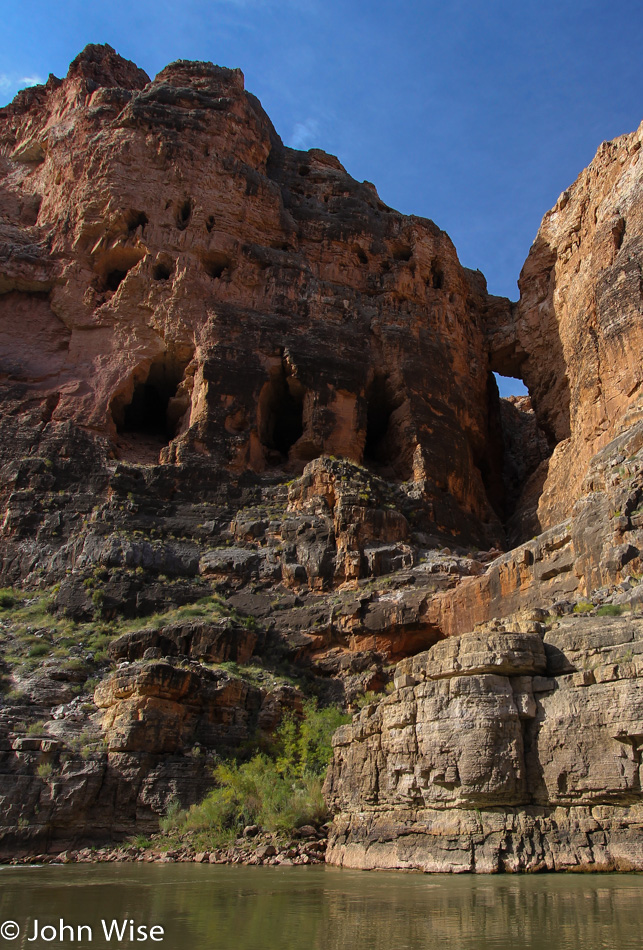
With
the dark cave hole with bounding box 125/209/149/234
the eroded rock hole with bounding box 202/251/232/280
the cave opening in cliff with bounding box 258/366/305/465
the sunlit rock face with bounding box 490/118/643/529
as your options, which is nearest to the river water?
the sunlit rock face with bounding box 490/118/643/529

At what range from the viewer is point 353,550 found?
97.8 ft

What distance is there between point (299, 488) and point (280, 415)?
8382mm

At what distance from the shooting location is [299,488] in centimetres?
3359

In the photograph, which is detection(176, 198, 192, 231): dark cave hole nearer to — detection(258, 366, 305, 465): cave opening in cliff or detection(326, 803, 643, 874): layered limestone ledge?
detection(258, 366, 305, 465): cave opening in cliff

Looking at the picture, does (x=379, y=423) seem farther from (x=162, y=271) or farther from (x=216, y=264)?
(x=162, y=271)

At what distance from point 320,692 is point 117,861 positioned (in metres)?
9.37

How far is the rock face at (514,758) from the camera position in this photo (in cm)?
1027

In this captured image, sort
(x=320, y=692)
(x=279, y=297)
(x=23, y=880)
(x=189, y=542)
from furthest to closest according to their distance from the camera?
(x=279, y=297) → (x=189, y=542) → (x=320, y=692) → (x=23, y=880)

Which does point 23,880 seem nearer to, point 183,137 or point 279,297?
point 279,297

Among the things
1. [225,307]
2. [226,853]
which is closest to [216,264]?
[225,307]

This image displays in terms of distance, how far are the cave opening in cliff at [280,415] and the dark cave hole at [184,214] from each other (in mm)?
10998

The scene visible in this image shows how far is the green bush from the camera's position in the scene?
1677cm

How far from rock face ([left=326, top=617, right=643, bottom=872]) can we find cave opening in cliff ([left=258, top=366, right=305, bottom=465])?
26.7 meters

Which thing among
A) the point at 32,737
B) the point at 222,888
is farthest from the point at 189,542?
the point at 222,888
